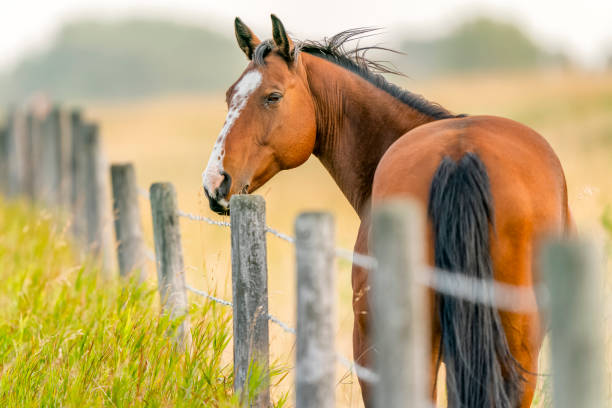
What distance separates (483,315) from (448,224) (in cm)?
33

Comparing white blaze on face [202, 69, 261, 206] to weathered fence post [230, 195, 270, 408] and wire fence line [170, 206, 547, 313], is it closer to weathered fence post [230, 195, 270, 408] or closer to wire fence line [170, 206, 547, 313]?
weathered fence post [230, 195, 270, 408]

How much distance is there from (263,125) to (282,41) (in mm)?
481

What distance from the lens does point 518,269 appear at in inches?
100

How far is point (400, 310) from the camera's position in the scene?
1.91m

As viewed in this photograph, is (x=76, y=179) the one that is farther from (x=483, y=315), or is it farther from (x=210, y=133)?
(x=210, y=133)

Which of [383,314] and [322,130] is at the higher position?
[322,130]

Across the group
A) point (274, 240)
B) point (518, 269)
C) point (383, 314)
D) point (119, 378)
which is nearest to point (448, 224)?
point (518, 269)

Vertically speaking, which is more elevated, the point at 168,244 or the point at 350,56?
the point at 350,56

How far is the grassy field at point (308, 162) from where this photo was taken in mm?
5480

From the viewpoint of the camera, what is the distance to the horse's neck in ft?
12.8

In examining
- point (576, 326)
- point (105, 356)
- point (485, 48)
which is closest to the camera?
point (576, 326)

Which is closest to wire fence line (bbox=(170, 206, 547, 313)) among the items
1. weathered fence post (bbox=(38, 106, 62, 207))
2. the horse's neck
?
the horse's neck

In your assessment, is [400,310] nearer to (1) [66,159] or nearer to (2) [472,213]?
(2) [472,213]

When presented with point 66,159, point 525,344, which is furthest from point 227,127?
point 66,159
